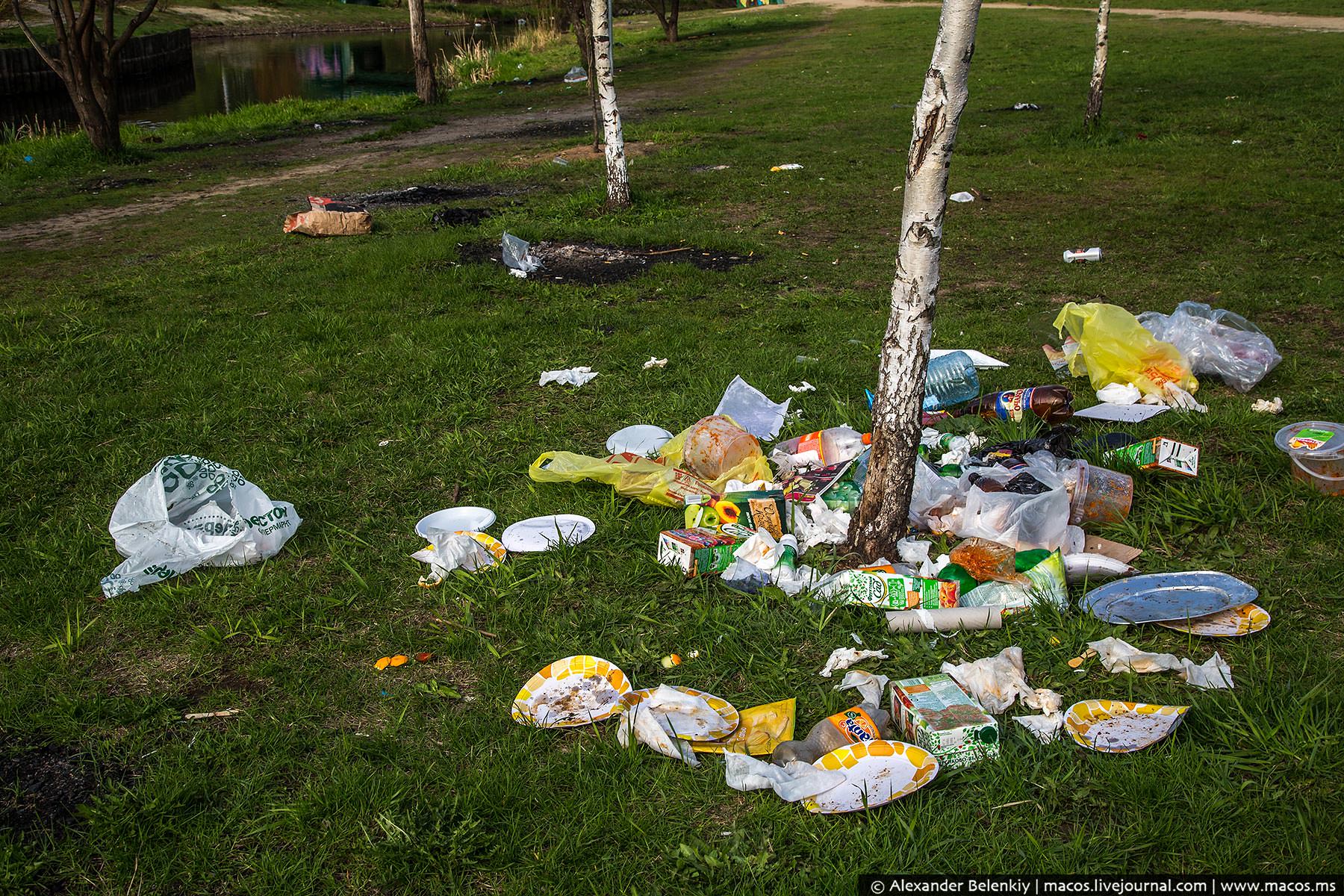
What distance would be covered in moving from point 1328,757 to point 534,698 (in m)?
1.91

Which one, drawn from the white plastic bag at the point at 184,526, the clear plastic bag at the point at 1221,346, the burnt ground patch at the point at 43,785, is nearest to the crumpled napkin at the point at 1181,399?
the clear plastic bag at the point at 1221,346

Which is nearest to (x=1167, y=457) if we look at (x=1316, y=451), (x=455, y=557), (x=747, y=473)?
(x=1316, y=451)

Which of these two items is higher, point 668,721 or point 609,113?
point 609,113

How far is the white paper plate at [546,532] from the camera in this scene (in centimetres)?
318

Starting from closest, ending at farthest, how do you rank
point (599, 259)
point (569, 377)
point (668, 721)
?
point (668, 721), point (569, 377), point (599, 259)

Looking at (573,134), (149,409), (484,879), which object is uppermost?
(573,134)

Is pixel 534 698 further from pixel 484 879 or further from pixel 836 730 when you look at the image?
pixel 836 730

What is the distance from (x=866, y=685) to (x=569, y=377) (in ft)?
8.40

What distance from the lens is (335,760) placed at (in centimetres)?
229

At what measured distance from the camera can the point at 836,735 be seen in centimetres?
224

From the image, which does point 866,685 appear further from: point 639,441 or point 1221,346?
point 1221,346

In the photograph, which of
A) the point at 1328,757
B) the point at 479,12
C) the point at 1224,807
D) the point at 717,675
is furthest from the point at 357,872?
the point at 479,12

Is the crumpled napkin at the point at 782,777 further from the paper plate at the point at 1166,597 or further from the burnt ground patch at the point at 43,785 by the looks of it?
the burnt ground patch at the point at 43,785

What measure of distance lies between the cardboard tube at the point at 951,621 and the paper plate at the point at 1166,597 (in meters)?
0.27
